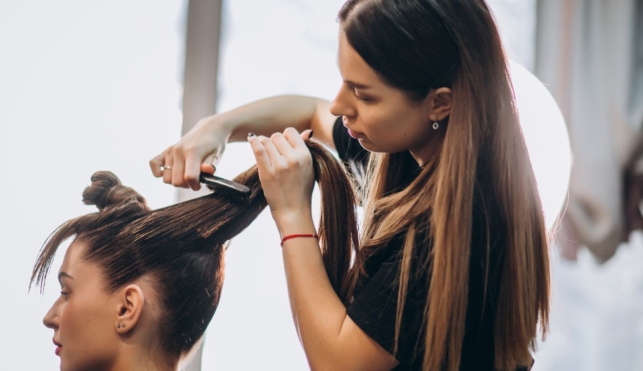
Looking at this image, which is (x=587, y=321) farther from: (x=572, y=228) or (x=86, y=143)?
(x=86, y=143)

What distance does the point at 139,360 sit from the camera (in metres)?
1.10

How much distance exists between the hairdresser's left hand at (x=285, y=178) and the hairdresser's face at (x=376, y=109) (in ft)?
0.29

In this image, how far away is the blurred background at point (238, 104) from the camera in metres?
1.56

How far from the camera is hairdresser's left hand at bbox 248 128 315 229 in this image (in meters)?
1.04

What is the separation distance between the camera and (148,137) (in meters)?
1.74

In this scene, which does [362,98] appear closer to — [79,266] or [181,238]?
[181,238]

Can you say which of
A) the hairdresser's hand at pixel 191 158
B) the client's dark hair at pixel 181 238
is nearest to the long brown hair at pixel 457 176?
the client's dark hair at pixel 181 238

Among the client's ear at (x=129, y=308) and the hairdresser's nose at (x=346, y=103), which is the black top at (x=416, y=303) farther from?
the client's ear at (x=129, y=308)

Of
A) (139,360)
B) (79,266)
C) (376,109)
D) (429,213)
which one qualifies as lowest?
(139,360)

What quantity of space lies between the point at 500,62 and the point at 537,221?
23 centimetres

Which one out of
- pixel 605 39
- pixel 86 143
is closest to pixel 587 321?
pixel 605 39

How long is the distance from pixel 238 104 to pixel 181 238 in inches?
30.5

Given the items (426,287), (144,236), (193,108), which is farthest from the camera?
(193,108)

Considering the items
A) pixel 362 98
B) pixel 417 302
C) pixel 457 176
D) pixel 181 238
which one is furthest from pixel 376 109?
pixel 181 238
